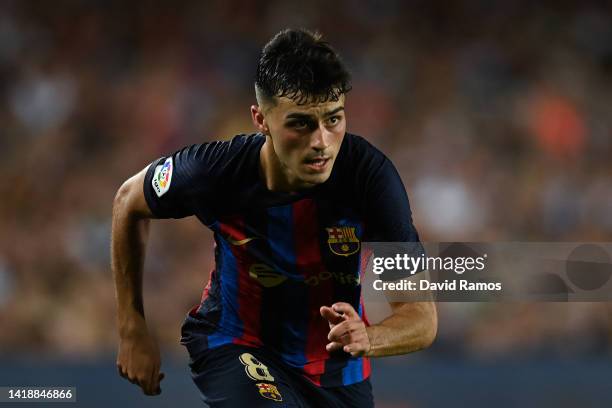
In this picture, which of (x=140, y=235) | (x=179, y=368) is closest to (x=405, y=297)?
(x=140, y=235)

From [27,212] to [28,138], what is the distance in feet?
2.37

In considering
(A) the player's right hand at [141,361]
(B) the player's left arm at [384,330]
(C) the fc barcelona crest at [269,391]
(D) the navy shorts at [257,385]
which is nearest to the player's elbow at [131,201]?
(A) the player's right hand at [141,361]

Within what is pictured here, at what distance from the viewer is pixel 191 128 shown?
8367mm

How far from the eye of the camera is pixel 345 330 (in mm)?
2922

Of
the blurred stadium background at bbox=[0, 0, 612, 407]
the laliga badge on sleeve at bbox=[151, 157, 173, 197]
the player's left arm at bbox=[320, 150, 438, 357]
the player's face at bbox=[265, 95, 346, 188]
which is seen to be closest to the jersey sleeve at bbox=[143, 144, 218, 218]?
the laliga badge on sleeve at bbox=[151, 157, 173, 197]

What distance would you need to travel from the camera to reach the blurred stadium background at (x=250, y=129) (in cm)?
749

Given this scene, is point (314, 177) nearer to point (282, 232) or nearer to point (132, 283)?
point (282, 232)

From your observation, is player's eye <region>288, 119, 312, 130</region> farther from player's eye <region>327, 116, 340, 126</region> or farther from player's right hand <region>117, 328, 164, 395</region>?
player's right hand <region>117, 328, 164, 395</region>

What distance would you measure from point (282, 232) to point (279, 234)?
2cm

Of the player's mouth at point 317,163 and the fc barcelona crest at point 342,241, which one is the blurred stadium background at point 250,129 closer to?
the fc barcelona crest at point 342,241

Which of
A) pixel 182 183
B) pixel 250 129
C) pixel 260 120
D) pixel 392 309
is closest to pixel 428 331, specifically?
pixel 392 309

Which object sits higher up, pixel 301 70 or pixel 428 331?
pixel 301 70

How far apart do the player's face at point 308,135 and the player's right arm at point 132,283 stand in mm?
686

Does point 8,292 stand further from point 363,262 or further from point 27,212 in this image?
point 363,262
